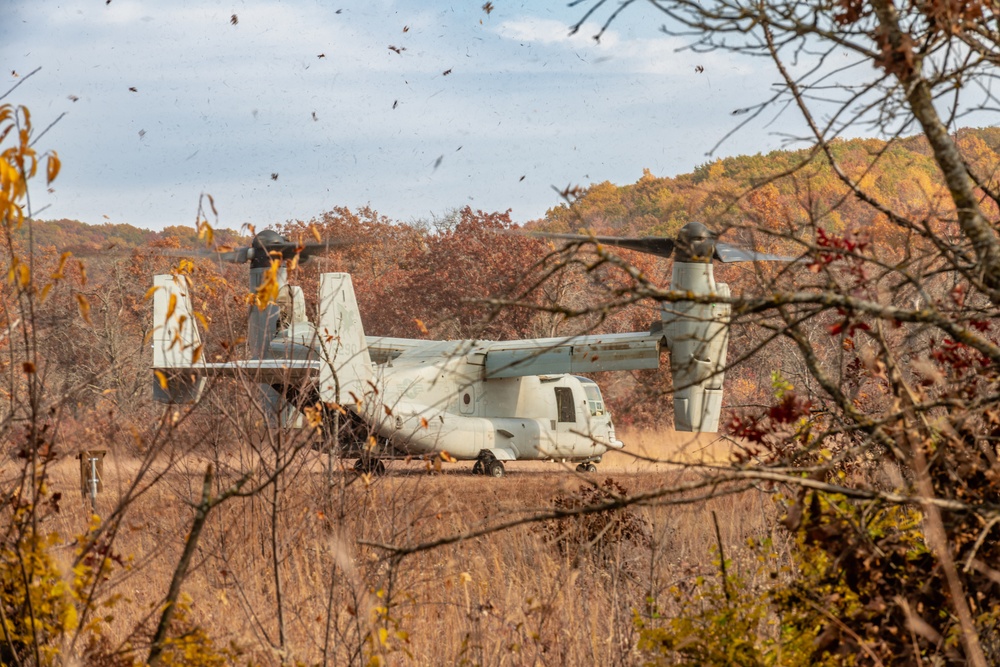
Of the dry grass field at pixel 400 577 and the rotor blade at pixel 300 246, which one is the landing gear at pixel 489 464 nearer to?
the rotor blade at pixel 300 246

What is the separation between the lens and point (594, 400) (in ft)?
79.9

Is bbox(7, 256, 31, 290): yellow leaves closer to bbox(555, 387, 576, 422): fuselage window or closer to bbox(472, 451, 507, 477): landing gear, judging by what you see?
bbox(472, 451, 507, 477): landing gear

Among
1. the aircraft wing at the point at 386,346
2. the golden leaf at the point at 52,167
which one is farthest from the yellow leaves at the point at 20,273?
the aircraft wing at the point at 386,346

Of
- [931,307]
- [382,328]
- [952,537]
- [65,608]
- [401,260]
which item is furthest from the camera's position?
[401,260]

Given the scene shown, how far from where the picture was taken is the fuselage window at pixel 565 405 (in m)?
24.0

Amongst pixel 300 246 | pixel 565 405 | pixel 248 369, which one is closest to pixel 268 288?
pixel 300 246

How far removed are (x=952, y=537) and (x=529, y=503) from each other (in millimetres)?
11988

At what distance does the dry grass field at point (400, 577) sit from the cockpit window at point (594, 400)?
1080 centimetres

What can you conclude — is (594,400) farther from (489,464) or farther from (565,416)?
(489,464)

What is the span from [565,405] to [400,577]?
52.6 feet

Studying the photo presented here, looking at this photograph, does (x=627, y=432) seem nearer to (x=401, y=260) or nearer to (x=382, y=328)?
(x=382, y=328)

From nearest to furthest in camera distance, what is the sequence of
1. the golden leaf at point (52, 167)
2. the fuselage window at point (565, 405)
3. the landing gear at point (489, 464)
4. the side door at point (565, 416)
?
the golden leaf at point (52, 167) < the landing gear at point (489, 464) < the side door at point (565, 416) < the fuselage window at point (565, 405)

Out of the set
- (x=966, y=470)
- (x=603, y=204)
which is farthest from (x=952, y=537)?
(x=603, y=204)

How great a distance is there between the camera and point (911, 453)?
3561mm
